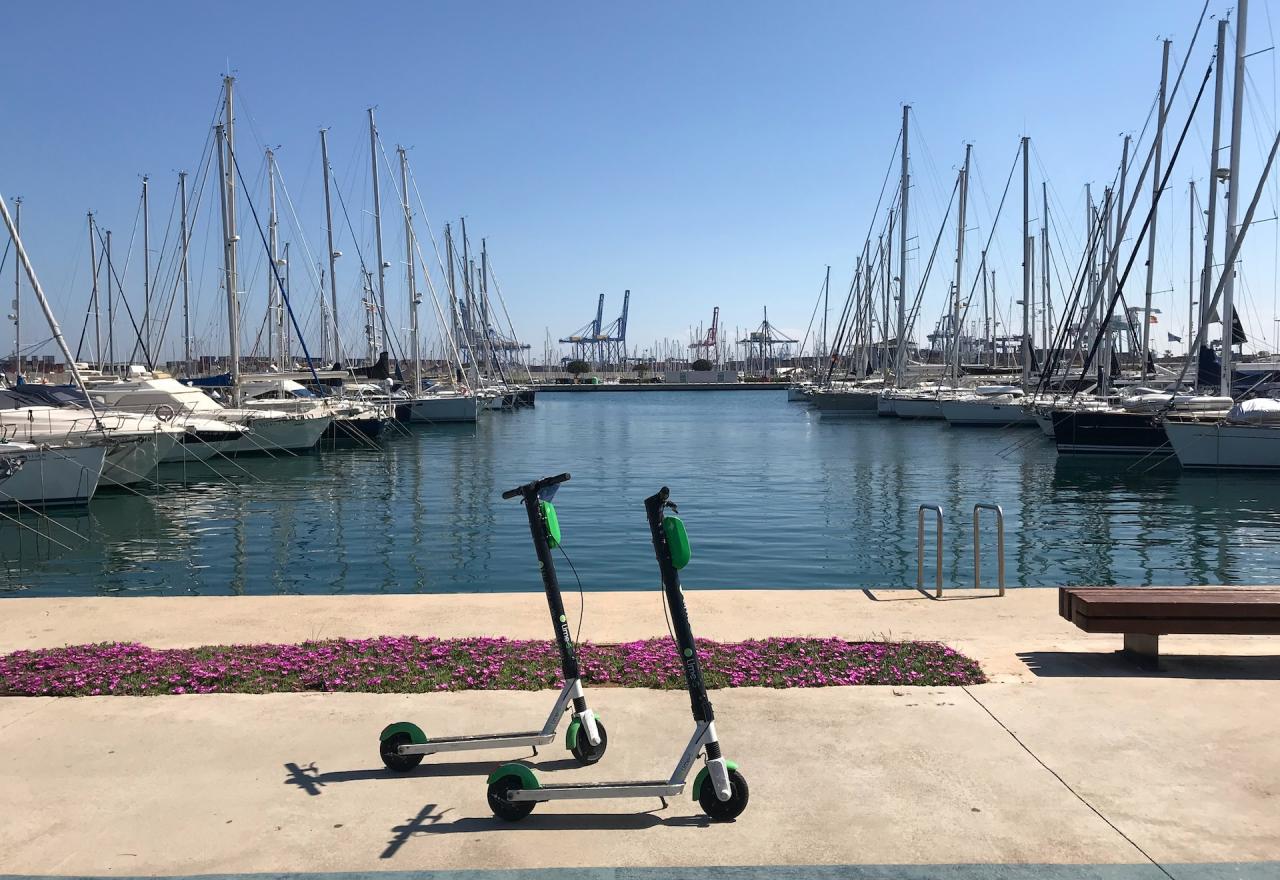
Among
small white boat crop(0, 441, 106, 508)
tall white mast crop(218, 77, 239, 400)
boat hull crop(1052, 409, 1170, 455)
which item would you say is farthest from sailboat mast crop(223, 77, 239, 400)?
boat hull crop(1052, 409, 1170, 455)

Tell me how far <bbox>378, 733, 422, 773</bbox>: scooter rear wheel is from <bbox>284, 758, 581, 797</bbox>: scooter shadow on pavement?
38mm

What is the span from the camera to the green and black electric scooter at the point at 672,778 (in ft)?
15.6

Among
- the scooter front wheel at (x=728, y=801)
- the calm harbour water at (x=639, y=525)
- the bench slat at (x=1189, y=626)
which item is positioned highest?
the bench slat at (x=1189, y=626)

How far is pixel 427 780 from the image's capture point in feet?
17.6

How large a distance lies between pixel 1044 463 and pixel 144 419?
29.6 metres

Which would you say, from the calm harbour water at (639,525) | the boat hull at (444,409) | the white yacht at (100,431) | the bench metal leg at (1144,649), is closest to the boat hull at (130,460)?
the white yacht at (100,431)

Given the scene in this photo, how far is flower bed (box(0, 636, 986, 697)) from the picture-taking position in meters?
6.95

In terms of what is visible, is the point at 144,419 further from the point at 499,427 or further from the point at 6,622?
the point at 499,427

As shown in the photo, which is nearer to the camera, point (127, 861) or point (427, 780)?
point (127, 861)

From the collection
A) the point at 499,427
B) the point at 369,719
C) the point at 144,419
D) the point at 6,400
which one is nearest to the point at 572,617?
the point at 369,719

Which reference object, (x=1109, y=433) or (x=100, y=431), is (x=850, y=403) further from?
(x=100, y=431)

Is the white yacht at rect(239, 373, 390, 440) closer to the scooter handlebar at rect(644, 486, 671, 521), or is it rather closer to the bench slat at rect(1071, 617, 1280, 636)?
the bench slat at rect(1071, 617, 1280, 636)

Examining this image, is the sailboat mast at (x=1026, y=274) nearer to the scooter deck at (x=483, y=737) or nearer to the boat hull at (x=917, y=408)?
the boat hull at (x=917, y=408)

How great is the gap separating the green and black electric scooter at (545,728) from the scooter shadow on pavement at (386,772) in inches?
2.4
